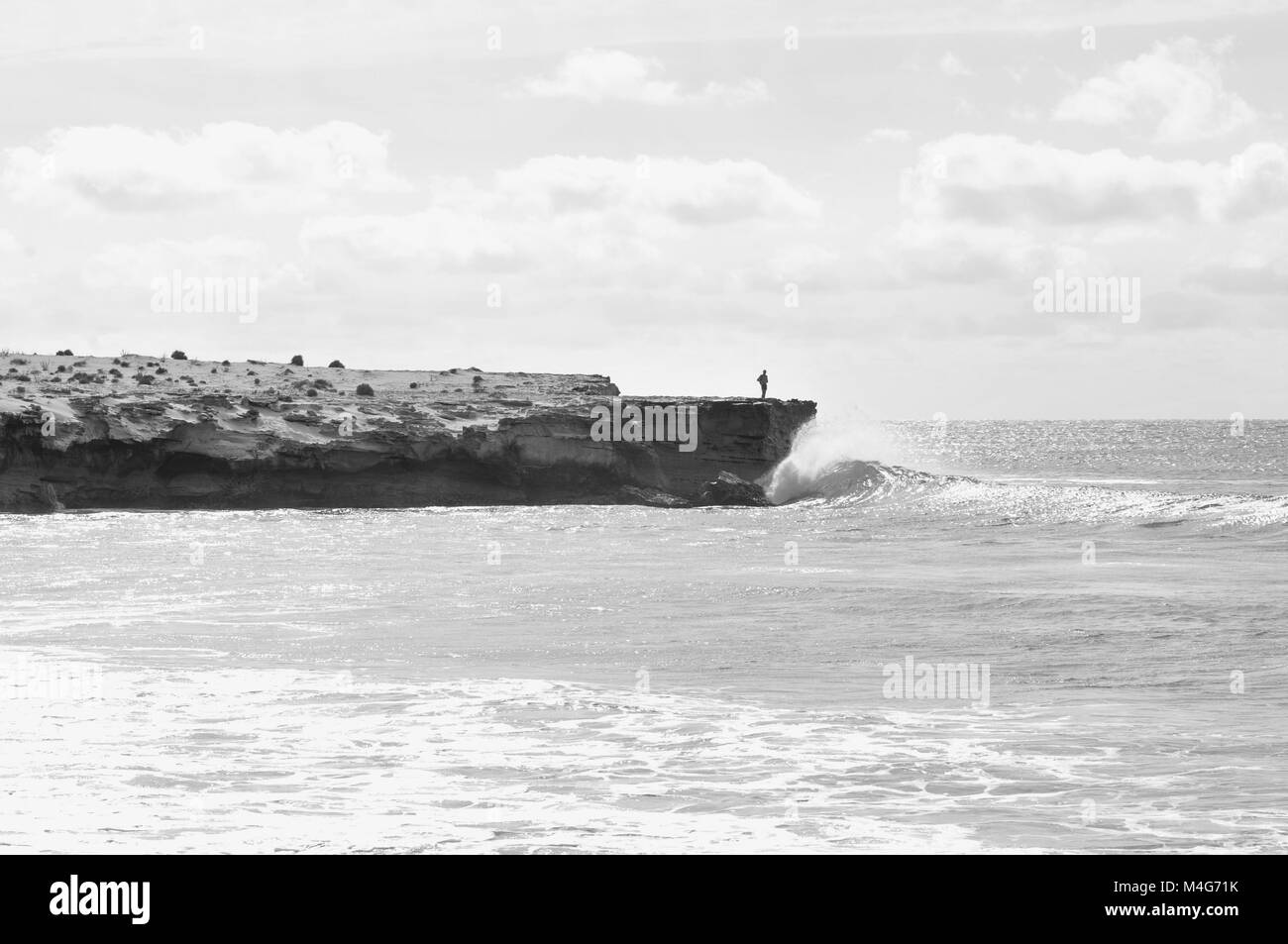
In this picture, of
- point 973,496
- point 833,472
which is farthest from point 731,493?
point 973,496

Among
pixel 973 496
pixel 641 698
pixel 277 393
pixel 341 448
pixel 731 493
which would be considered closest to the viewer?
pixel 641 698

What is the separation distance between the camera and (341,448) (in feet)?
156

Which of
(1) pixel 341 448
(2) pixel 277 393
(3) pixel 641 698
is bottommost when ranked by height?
(3) pixel 641 698

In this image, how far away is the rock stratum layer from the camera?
4522 centimetres

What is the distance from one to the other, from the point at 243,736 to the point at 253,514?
32737 millimetres

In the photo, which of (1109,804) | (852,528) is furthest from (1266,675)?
(852,528)

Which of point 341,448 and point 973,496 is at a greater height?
point 341,448

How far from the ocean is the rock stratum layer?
13159 millimetres

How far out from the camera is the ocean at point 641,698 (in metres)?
9.77

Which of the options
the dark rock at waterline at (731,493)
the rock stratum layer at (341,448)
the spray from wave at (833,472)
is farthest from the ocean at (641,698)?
the spray from wave at (833,472)

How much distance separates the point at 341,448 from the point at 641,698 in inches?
1359

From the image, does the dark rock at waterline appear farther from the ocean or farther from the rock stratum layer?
the ocean

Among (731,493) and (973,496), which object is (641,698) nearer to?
(973,496)
